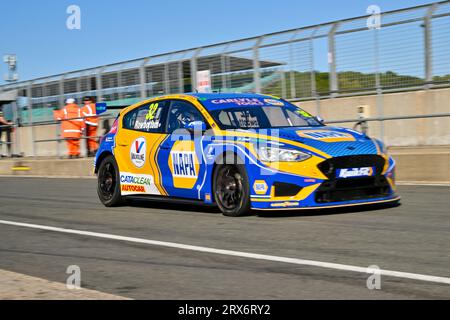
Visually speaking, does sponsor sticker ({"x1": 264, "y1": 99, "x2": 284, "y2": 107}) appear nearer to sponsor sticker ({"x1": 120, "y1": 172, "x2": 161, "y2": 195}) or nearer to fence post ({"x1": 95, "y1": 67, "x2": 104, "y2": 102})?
sponsor sticker ({"x1": 120, "y1": 172, "x2": 161, "y2": 195})

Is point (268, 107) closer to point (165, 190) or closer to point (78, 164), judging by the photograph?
point (165, 190)

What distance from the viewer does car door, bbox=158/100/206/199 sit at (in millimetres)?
9344

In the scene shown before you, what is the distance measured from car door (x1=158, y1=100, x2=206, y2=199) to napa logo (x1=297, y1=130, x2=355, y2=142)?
131 centimetres

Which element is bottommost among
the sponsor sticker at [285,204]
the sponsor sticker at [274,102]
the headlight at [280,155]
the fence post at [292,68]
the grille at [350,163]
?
the sponsor sticker at [285,204]

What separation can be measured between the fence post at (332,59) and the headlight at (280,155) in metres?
8.37

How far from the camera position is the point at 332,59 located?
16.6m

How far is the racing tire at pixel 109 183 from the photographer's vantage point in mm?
11023

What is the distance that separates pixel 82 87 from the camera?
76.0 feet

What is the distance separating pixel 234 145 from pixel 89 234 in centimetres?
191

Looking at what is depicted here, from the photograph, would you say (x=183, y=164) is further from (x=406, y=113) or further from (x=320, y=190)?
(x=406, y=113)

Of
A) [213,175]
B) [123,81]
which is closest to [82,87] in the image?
[123,81]

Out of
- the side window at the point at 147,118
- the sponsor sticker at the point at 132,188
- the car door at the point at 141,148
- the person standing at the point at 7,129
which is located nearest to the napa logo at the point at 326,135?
the car door at the point at 141,148

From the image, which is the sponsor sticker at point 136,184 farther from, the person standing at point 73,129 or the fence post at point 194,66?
the person standing at point 73,129

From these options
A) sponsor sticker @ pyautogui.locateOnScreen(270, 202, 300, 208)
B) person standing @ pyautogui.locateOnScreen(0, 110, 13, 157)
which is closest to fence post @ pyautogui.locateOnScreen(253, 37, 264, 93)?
sponsor sticker @ pyautogui.locateOnScreen(270, 202, 300, 208)
